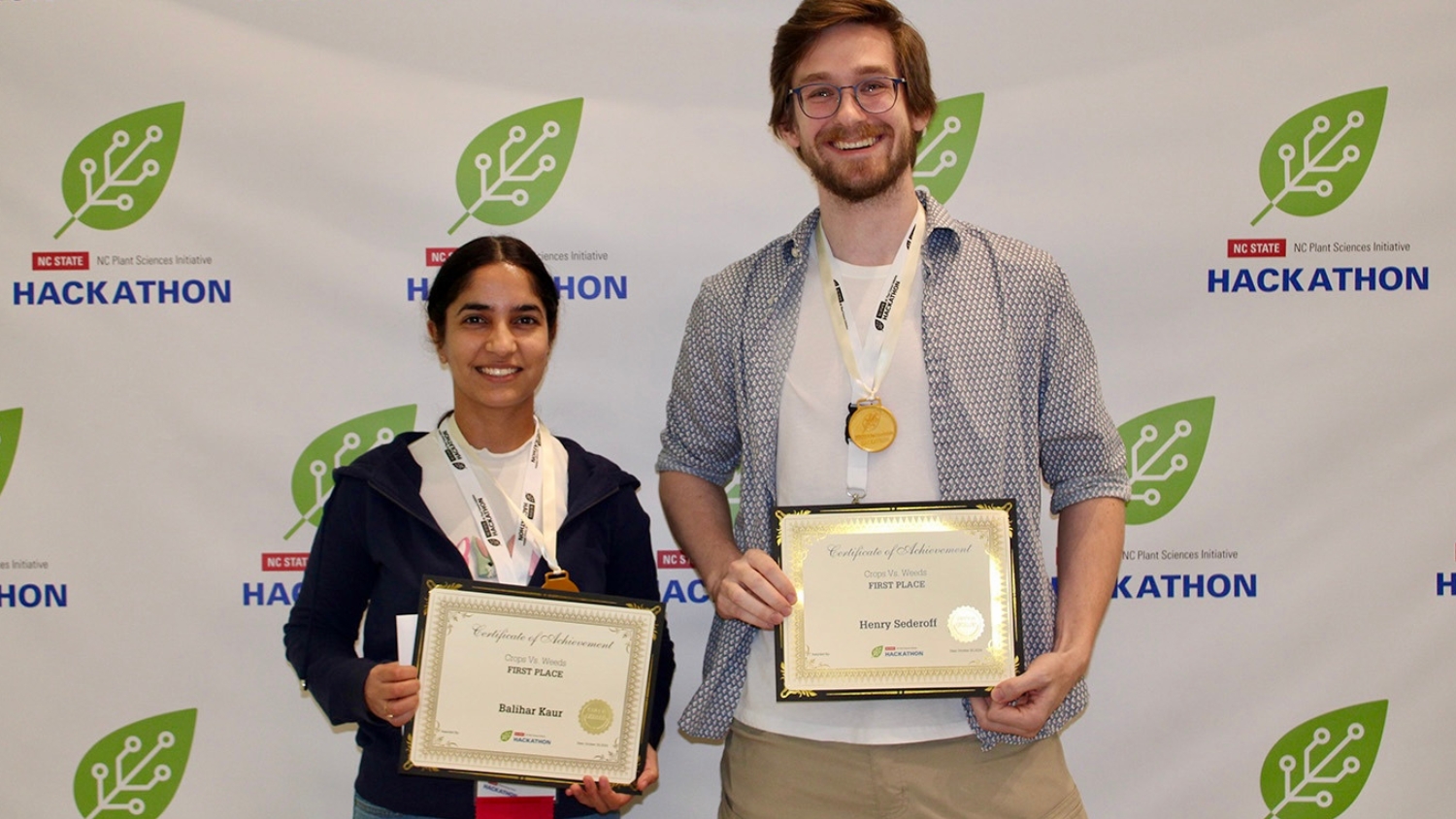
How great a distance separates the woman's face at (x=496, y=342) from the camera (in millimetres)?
2291

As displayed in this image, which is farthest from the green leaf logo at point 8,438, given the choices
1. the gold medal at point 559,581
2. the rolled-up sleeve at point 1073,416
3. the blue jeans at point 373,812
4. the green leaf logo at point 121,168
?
the rolled-up sleeve at point 1073,416

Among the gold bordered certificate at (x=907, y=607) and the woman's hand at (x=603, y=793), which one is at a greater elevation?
the gold bordered certificate at (x=907, y=607)

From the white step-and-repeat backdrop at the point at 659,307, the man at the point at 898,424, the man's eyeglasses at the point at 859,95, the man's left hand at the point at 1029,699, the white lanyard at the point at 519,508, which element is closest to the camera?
the man's left hand at the point at 1029,699

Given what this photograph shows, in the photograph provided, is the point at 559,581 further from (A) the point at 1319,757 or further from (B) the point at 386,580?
(A) the point at 1319,757

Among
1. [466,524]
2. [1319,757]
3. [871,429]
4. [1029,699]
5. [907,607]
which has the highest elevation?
[871,429]

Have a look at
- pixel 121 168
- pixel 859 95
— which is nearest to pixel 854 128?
pixel 859 95

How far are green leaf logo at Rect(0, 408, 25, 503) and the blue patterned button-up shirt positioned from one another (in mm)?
2039

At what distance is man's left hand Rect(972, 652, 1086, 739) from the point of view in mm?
1935

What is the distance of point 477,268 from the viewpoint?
2.34 m

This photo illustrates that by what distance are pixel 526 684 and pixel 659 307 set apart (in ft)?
4.10

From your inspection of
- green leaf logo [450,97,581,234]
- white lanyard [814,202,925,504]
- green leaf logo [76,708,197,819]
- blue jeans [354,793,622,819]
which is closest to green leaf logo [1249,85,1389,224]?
white lanyard [814,202,925,504]

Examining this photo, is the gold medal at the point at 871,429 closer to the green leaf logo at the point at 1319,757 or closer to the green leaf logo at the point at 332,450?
the green leaf logo at the point at 332,450

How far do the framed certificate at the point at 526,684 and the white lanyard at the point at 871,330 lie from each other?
49 centimetres

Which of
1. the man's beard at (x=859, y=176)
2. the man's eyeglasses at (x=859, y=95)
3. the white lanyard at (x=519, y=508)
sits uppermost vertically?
the man's eyeglasses at (x=859, y=95)
